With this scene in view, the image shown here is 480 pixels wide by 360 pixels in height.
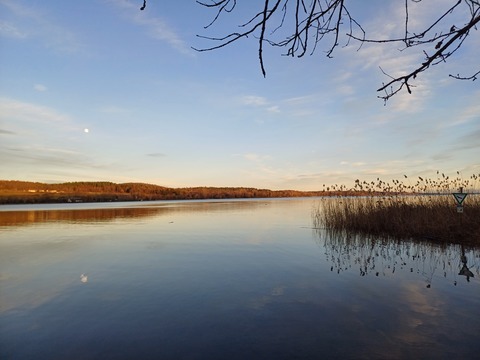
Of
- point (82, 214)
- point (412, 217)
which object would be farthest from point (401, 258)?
point (82, 214)

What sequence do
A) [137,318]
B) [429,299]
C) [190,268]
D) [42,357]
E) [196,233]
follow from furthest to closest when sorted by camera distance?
[196,233] → [190,268] → [429,299] → [137,318] → [42,357]

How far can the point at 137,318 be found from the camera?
403cm

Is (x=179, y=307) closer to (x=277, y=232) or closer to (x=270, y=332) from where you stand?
(x=270, y=332)

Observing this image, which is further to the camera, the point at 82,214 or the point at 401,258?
the point at 82,214

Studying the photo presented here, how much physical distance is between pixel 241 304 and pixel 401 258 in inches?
197

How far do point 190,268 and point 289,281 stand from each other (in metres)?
2.24

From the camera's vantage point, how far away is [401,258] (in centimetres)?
763

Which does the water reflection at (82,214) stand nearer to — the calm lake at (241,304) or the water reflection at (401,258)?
the calm lake at (241,304)

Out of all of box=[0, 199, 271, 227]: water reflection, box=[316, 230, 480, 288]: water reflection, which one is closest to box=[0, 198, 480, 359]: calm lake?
box=[316, 230, 480, 288]: water reflection

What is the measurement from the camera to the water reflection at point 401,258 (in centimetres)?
638

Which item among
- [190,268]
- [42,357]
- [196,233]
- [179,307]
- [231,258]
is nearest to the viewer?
[42,357]

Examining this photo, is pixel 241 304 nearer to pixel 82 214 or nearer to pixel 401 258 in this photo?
pixel 401 258

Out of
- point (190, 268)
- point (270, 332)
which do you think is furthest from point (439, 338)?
point (190, 268)

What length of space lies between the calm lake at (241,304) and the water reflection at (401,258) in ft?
0.09
